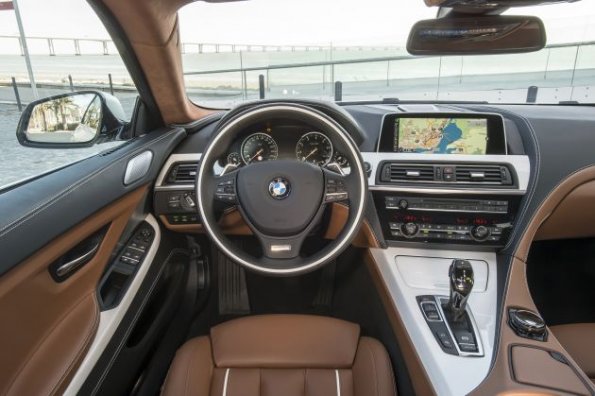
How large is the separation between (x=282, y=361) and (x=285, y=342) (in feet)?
0.27

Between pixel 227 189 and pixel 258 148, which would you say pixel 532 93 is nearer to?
pixel 258 148

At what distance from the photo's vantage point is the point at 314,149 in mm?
1825

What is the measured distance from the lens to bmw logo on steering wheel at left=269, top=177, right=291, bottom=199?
1613 mm

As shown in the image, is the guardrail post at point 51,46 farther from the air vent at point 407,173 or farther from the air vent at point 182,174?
the air vent at point 407,173

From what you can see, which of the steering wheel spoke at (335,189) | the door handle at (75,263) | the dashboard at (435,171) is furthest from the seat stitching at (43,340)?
the steering wheel spoke at (335,189)

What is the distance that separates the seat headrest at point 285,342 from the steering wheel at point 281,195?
323mm

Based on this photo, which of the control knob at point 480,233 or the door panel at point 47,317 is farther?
the control knob at point 480,233

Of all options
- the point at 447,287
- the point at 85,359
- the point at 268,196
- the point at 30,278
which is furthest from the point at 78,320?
the point at 447,287

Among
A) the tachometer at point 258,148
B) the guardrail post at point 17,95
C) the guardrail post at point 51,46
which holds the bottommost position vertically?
the tachometer at point 258,148

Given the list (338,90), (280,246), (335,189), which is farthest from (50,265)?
(338,90)

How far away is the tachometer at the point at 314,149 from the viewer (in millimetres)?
1798

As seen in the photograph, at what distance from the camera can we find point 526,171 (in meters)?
1.85

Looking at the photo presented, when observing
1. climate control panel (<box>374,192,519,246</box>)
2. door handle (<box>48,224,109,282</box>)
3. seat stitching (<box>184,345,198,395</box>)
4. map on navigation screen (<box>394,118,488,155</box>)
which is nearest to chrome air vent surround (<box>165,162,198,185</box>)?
door handle (<box>48,224,109,282</box>)

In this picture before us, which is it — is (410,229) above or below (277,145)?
below
